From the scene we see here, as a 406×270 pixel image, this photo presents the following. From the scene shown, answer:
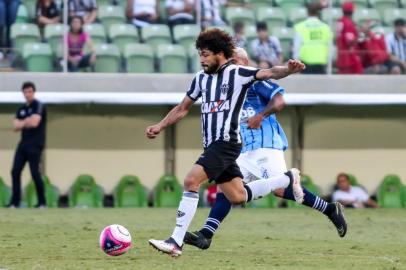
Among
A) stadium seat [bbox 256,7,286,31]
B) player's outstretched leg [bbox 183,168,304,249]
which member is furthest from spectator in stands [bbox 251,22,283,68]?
player's outstretched leg [bbox 183,168,304,249]

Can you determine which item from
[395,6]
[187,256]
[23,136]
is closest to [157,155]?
[23,136]

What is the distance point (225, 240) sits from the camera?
40.2 feet

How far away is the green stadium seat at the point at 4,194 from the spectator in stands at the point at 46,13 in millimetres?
2640

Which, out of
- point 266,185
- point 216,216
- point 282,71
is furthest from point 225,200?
point 282,71

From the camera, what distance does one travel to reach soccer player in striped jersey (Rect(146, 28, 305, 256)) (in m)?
9.85

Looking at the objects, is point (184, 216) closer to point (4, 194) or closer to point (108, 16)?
point (108, 16)

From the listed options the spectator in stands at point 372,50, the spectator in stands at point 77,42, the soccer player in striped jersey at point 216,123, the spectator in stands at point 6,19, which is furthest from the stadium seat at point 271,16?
the soccer player in striped jersey at point 216,123

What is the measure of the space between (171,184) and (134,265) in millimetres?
9597

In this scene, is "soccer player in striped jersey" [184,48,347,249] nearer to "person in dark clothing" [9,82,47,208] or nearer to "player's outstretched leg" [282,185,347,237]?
"player's outstretched leg" [282,185,347,237]

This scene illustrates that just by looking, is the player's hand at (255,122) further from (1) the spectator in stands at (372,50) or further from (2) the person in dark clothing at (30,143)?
(1) the spectator in stands at (372,50)

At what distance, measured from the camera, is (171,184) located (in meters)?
19.1

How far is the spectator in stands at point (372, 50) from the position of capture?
18719 mm

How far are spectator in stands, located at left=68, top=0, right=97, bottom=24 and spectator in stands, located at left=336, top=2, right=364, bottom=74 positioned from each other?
374cm

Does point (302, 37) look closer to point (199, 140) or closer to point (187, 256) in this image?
point (199, 140)
